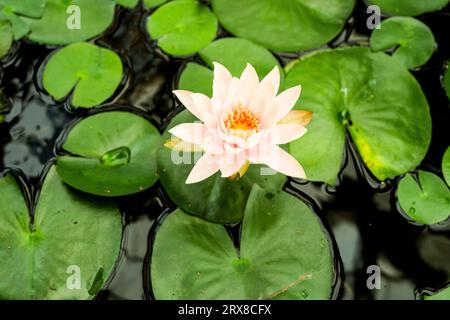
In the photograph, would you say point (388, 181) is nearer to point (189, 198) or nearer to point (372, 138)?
point (372, 138)

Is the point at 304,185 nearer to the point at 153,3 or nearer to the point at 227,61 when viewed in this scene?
the point at 227,61

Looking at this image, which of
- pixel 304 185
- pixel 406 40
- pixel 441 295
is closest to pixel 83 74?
pixel 304 185

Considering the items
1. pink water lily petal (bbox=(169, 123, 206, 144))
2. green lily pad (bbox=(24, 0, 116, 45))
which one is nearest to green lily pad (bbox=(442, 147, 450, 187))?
pink water lily petal (bbox=(169, 123, 206, 144))

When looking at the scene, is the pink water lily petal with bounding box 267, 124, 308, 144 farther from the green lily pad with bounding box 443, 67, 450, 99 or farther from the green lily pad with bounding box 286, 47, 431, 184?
the green lily pad with bounding box 443, 67, 450, 99

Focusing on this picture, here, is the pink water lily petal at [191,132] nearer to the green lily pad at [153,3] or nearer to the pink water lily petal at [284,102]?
the pink water lily petal at [284,102]
